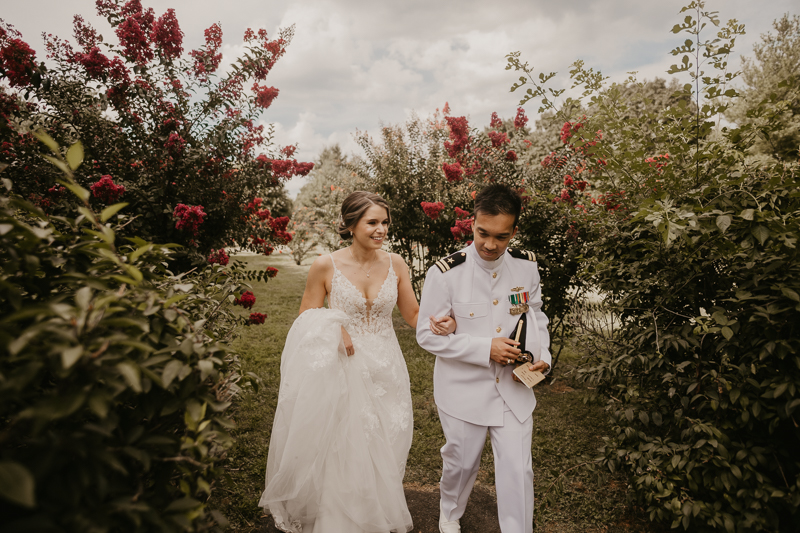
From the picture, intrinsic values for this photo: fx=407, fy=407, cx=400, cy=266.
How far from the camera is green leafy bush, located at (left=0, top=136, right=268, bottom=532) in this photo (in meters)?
0.84

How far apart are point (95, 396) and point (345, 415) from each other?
6.95ft

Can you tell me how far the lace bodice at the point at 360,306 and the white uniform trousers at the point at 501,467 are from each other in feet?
2.99

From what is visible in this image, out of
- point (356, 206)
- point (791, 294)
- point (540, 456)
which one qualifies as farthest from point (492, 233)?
point (540, 456)

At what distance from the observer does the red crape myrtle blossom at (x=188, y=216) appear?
3529 millimetres

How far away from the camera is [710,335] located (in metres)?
2.36

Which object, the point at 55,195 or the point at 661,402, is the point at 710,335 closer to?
the point at 661,402

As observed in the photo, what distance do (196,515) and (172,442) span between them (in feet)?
0.66

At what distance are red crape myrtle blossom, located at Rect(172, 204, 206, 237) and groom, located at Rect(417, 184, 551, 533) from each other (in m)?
2.16

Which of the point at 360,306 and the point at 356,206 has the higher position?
the point at 356,206

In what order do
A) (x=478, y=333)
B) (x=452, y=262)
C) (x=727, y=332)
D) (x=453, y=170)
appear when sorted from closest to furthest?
(x=727, y=332), (x=478, y=333), (x=452, y=262), (x=453, y=170)

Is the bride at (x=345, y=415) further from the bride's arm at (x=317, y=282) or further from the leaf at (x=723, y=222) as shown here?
the leaf at (x=723, y=222)

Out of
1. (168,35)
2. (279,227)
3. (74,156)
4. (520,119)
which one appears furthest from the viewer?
(520,119)

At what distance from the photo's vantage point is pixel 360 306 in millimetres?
3311

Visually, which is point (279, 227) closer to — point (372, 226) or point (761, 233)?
point (372, 226)
